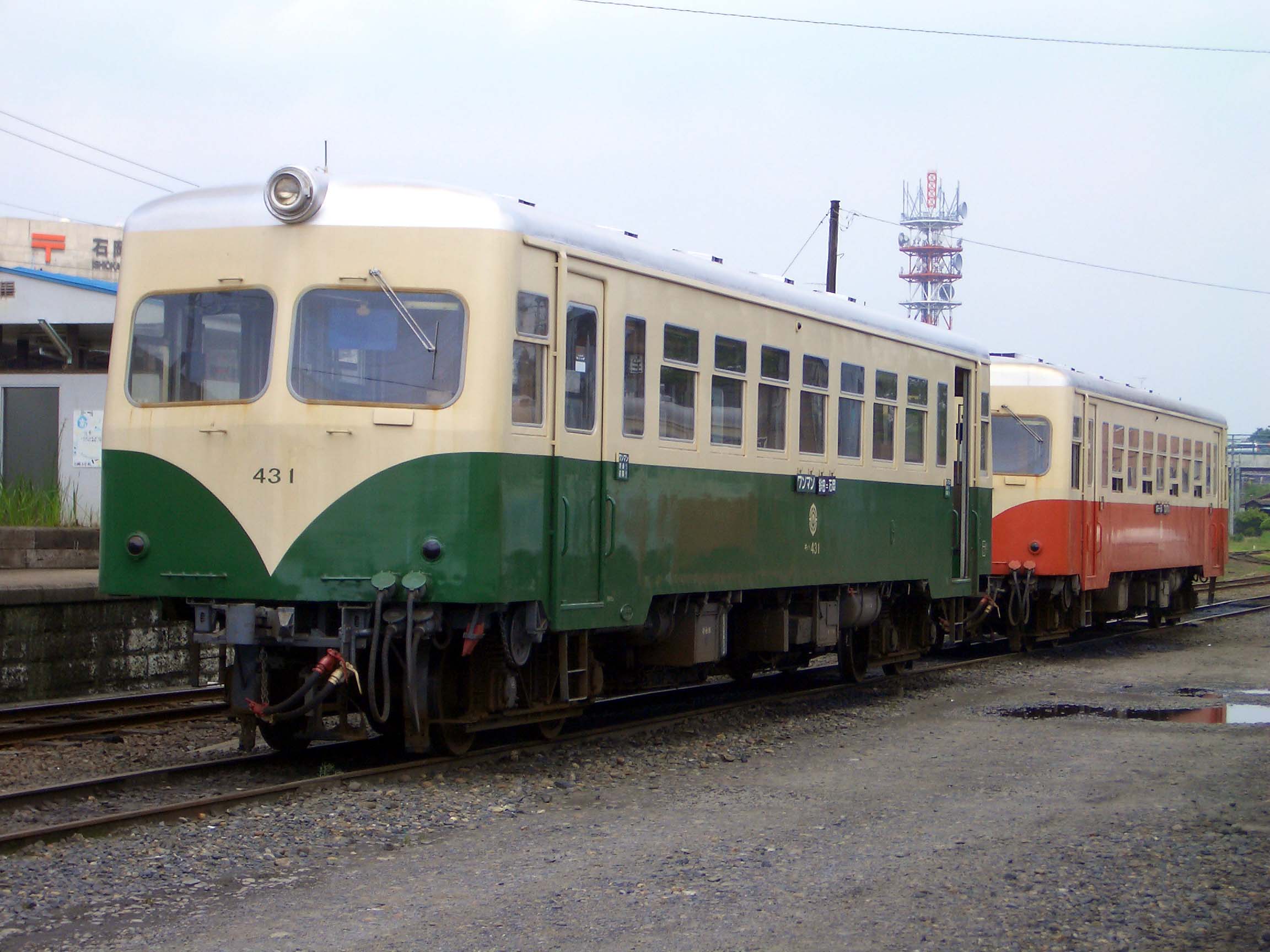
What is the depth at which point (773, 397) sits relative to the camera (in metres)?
11.8

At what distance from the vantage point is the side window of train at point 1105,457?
1962cm

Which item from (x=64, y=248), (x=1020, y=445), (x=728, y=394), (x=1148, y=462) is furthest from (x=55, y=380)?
(x=64, y=248)

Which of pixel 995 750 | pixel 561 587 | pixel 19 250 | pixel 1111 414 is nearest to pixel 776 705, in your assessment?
pixel 995 750

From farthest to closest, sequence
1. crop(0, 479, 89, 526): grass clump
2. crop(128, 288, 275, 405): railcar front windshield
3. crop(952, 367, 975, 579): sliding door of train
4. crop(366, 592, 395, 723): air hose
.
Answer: crop(0, 479, 89, 526): grass clump
crop(952, 367, 975, 579): sliding door of train
crop(128, 288, 275, 405): railcar front windshield
crop(366, 592, 395, 723): air hose

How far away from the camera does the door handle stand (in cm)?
983

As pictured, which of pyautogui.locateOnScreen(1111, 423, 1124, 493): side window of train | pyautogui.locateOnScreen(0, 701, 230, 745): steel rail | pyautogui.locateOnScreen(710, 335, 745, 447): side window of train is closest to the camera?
pyautogui.locateOnScreen(0, 701, 230, 745): steel rail

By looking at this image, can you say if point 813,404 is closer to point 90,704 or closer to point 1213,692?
point 1213,692

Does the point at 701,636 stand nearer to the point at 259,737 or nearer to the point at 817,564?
the point at 817,564

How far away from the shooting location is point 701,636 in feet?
36.8

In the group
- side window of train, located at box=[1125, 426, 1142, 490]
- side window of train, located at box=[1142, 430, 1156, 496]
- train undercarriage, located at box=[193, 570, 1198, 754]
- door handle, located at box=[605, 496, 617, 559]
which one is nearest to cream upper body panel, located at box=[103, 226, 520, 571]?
train undercarriage, located at box=[193, 570, 1198, 754]

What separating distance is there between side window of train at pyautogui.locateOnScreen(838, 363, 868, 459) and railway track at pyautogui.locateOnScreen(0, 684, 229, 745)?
17.4ft

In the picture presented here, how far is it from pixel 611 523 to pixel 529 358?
4.35 feet

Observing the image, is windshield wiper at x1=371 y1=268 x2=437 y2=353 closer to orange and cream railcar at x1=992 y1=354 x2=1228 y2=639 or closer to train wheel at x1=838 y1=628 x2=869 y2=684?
train wheel at x1=838 y1=628 x2=869 y2=684

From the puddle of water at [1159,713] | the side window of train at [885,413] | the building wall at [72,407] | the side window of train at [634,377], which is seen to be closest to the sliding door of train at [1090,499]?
the puddle of water at [1159,713]
